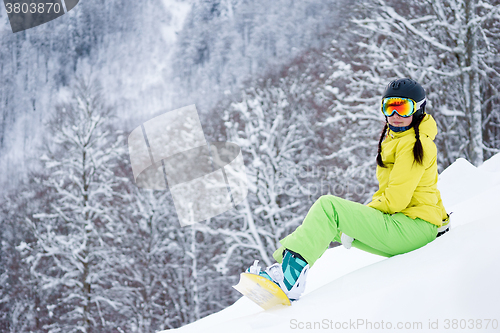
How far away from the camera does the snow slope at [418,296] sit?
136cm

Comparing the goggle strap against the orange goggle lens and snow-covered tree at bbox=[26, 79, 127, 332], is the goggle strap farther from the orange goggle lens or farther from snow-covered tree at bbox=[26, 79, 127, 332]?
snow-covered tree at bbox=[26, 79, 127, 332]

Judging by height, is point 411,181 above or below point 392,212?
above

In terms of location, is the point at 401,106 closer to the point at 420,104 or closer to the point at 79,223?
the point at 420,104

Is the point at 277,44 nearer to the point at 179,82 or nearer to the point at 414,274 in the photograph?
the point at 179,82

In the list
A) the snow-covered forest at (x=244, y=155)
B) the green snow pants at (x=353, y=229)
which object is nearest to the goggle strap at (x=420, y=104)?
the green snow pants at (x=353, y=229)

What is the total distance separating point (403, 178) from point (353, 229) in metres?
0.41

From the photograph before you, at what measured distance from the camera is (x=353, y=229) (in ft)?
6.56

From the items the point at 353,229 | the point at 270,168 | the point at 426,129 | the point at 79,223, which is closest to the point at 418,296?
the point at 353,229

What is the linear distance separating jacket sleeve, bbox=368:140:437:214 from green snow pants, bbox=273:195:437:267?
84mm

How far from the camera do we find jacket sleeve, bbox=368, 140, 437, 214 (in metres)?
A: 2.03

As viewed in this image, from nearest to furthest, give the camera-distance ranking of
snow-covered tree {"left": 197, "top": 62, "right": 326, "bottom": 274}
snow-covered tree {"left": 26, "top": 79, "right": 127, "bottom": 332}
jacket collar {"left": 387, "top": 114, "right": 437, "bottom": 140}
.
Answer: jacket collar {"left": 387, "top": 114, "right": 437, "bottom": 140} → snow-covered tree {"left": 197, "top": 62, "right": 326, "bottom": 274} → snow-covered tree {"left": 26, "top": 79, "right": 127, "bottom": 332}

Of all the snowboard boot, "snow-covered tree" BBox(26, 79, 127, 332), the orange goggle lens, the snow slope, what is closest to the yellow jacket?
the orange goggle lens

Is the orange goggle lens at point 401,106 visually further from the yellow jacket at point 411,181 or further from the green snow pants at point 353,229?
the green snow pants at point 353,229

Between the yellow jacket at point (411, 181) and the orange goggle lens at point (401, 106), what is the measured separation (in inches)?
4.0
